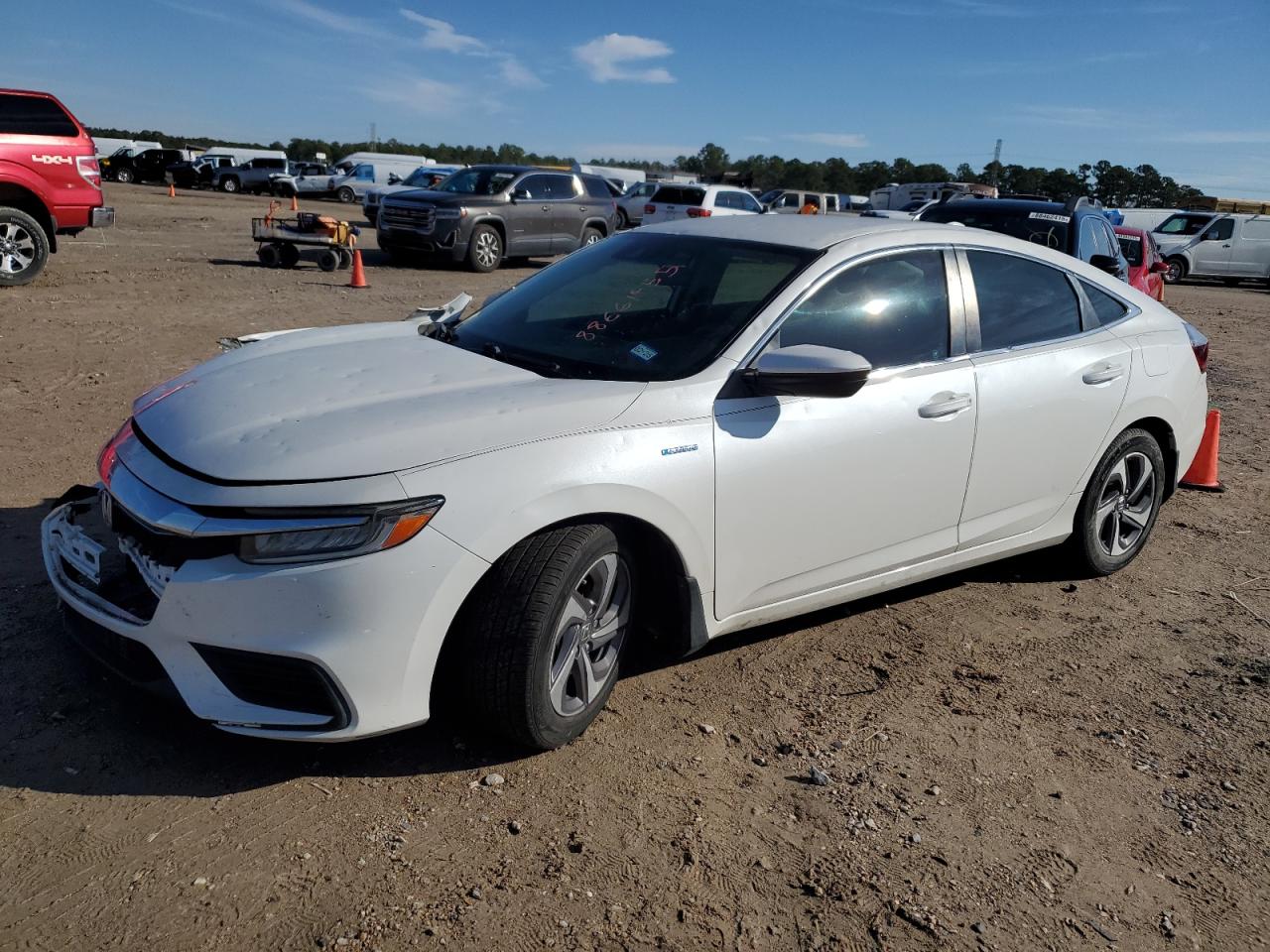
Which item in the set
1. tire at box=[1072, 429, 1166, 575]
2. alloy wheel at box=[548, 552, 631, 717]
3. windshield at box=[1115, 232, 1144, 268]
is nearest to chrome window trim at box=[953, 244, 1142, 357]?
tire at box=[1072, 429, 1166, 575]

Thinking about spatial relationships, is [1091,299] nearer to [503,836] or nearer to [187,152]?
[503,836]

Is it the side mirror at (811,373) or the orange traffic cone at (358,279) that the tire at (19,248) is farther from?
the side mirror at (811,373)

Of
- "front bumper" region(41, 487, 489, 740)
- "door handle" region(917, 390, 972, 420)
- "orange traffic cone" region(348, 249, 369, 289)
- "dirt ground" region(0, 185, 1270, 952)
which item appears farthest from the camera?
"orange traffic cone" region(348, 249, 369, 289)

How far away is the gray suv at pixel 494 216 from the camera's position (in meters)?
17.6

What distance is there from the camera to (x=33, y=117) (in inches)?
472

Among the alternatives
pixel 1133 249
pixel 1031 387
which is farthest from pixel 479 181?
pixel 1031 387

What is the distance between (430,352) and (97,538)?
51.3 inches

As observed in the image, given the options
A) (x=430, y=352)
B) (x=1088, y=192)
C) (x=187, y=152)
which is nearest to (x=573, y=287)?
(x=430, y=352)

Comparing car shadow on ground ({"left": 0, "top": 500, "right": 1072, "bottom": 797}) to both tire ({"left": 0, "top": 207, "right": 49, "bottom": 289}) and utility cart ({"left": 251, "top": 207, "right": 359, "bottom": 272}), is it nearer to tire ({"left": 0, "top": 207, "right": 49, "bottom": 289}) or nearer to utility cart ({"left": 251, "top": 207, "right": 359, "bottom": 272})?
tire ({"left": 0, "top": 207, "right": 49, "bottom": 289})

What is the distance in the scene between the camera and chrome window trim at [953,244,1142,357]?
14.2 feet

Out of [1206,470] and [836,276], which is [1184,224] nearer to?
[1206,470]

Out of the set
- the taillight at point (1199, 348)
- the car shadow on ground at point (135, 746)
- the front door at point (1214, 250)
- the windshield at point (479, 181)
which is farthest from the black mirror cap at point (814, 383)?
the front door at point (1214, 250)

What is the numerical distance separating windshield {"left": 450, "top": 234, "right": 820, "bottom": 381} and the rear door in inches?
37.4

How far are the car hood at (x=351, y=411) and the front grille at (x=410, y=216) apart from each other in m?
14.2
